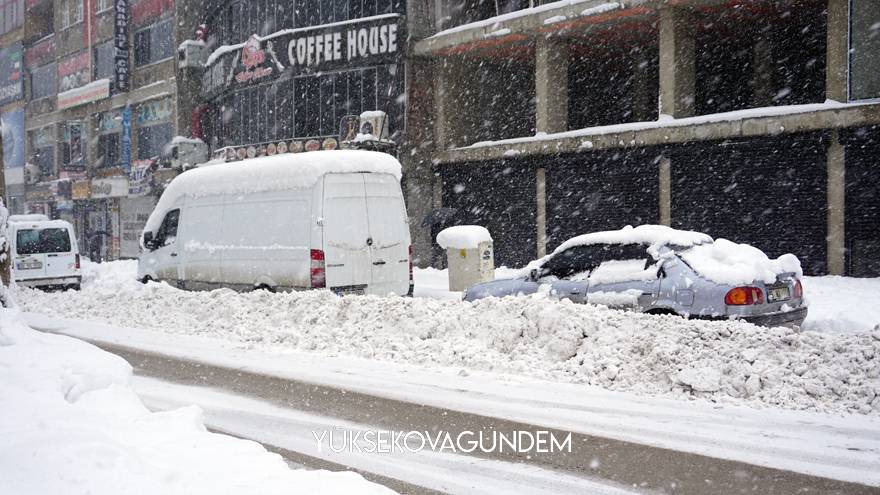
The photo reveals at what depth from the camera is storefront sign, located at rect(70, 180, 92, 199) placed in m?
41.4

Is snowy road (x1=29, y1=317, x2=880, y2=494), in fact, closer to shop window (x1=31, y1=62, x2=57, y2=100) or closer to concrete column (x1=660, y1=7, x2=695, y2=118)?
concrete column (x1=660, y1=7, x2=695, y2=118)

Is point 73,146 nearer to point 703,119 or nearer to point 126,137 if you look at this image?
point 126,137

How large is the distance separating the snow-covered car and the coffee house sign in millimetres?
16575

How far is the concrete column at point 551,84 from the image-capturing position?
22.7 m

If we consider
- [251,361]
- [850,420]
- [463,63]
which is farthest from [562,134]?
[850,420]

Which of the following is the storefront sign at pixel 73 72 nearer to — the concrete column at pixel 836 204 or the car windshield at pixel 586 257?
the concrete column at pixel 836 204

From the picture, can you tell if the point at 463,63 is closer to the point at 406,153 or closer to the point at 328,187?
the point at 406,153

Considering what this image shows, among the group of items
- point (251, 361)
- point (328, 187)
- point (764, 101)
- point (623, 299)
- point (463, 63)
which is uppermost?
point (463, 63)

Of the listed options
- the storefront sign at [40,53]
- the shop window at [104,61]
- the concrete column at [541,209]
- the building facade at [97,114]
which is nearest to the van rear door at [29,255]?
the concrete column at [541,209]

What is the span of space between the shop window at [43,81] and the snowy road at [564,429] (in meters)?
46.3

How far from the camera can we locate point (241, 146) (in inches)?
1094

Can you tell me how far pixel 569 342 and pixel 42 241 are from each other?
643 inches

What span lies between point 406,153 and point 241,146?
7.56 m

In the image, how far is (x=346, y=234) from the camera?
11523 millimetres
